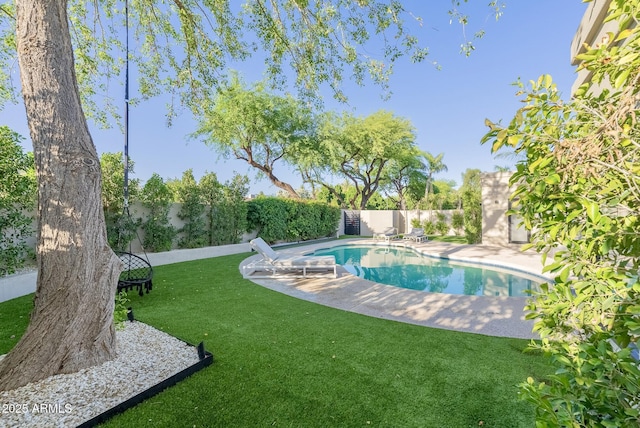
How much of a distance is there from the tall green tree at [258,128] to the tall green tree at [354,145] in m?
1.68

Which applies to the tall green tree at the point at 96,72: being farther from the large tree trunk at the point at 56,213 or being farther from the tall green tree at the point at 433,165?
the tall green tree at the point at 433,165

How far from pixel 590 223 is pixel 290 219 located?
681 inches

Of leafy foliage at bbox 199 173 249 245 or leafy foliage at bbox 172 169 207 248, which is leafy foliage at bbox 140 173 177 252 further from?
leafy foliage at bbox 199 173 249 245

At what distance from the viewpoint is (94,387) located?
2.90m

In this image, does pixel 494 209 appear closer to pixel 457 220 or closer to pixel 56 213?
pixel 457 220

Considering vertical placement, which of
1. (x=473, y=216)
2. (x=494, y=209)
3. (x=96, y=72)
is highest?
(x=96, y=72)

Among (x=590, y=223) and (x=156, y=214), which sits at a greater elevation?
(x=156, y=214)

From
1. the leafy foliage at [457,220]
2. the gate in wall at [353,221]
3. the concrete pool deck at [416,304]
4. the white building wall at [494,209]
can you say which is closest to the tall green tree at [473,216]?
the white building wall at [494,209]

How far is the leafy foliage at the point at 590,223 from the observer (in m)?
1.03

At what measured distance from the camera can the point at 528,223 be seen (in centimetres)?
140

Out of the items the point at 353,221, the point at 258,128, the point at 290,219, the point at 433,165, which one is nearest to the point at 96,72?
the point at 290,219

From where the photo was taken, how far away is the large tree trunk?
3.04 metres

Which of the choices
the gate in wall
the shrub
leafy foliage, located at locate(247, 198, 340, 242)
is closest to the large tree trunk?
leafy foliage, located at locate(247, 198, 340, 242)

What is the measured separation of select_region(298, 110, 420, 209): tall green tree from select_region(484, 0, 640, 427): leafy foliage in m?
22.0
